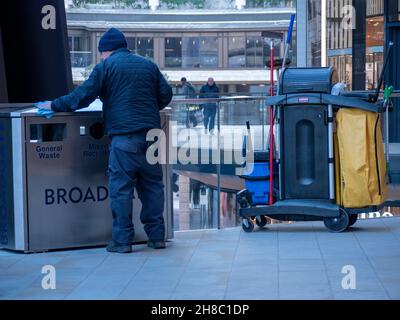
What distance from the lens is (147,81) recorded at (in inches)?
313

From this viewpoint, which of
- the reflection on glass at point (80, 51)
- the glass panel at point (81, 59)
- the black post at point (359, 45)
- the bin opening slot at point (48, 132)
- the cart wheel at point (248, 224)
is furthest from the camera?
the reflection on glass at point (80, 51)

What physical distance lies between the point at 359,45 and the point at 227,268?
1751cm

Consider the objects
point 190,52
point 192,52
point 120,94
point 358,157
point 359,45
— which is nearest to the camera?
point 120,94

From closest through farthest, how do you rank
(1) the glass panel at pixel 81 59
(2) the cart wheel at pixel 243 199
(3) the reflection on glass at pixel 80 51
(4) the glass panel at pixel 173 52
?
(2) the cart wheel at pixel 243 199, (1) the glass panel at pixel 81 59, (3) the reflection on glass at pixel 80 51, (4) the glass panel at pixel 173 52

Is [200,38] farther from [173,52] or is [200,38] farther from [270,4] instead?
[270,4]

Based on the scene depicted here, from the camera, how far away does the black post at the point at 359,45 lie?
77.6ft

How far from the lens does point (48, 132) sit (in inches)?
316

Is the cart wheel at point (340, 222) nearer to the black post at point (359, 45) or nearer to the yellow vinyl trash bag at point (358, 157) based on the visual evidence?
the yellow vinyl trash bag at point (358, 157)

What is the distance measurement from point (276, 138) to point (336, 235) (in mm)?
1230

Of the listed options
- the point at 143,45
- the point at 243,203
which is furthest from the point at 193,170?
the point at 143,45

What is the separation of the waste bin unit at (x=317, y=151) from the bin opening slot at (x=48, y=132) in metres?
2.19

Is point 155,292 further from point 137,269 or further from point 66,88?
point 66,88

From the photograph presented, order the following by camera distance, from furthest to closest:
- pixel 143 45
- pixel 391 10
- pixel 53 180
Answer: pixel 143 45 → pixel 391 10 → pixel 53 180

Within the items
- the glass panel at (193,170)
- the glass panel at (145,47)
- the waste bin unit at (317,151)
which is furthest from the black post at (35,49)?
the glass panel at (145,47)
